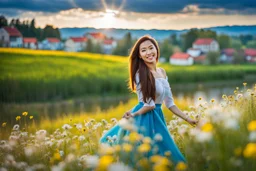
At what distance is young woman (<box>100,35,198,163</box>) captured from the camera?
12.2 feet

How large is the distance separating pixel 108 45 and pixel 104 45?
1.02 feet

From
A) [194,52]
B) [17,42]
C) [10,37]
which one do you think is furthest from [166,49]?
[10,37]

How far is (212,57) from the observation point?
2923 centimetres

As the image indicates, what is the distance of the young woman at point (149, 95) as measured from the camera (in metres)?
3.72

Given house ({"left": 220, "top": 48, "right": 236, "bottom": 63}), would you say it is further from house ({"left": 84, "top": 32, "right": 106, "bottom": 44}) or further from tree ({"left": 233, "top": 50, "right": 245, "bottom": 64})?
house ({"left": 84, "top": 32, "right": 106, "bottom": 44})

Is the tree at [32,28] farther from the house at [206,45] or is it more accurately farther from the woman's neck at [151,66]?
the woman's neck at [151,66]

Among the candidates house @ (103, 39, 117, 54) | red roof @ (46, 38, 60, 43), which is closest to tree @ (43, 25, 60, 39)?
red roof @ (46, 38, 60, 43)

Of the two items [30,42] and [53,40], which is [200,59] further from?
[30,42]

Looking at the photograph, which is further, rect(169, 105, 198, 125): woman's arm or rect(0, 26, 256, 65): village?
rect(0, 26, 256, 65): village

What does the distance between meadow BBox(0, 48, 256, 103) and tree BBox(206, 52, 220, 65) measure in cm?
320

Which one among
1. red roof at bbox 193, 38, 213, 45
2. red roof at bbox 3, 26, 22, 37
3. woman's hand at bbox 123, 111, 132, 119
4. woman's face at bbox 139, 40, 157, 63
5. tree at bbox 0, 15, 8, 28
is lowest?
woman's hand at bbox 123, 111, 132, 119

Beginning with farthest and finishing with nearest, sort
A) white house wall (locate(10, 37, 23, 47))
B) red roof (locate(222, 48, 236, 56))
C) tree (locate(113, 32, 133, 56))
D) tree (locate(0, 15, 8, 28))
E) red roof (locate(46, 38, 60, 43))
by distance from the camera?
red roof (locate(222, 48, 236, 56)) → tree (locate(113, 32, 133, 56)) → red roof (locate(46, 38, 60, 43)) → white house wall (locate(10, 37, 23, 47)) → tree (locate(0, 15, 8, 28))

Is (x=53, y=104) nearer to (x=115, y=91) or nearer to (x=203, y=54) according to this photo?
(x=115, y=91)

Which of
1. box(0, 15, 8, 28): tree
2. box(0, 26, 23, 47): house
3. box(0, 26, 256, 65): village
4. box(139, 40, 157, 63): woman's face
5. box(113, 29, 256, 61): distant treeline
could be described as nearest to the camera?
box(139, 40, 157, 63): woman's face
